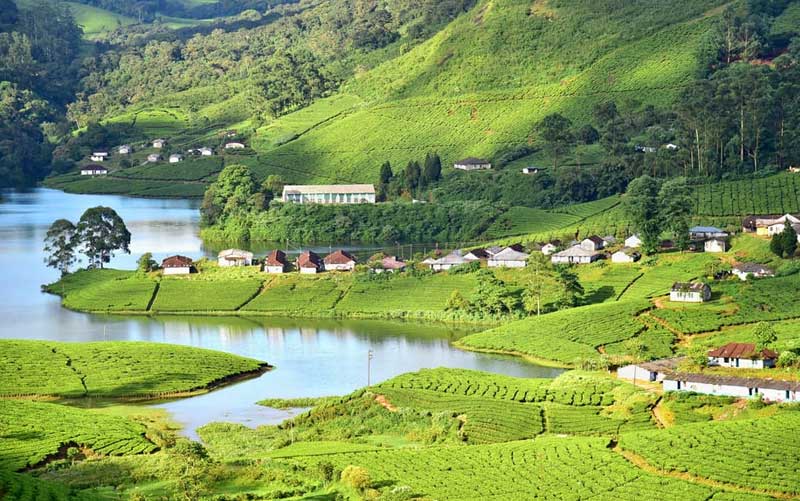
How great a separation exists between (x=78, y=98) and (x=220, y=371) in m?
137

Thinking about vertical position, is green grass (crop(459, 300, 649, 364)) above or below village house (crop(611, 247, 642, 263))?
below

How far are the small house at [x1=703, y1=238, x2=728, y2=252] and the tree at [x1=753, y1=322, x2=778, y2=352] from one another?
71.8 ft

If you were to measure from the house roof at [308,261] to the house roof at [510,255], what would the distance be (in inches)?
438

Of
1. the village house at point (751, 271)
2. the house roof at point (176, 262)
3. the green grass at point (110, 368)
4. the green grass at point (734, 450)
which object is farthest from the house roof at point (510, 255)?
the green grass at point (734, 450)

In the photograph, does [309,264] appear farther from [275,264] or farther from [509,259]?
[509,259]

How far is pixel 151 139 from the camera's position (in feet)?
521

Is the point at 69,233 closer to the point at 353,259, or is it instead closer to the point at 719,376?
the point at 353,259

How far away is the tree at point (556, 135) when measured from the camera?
386 feet

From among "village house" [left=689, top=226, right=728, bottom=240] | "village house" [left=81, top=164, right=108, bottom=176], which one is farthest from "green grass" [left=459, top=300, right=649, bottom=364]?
"village house" [left=81, top=164, right=108, bottom=176]

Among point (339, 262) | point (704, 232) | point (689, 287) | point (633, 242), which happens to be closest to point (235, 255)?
point (339, 262)

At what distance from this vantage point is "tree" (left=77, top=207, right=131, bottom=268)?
94000 mm

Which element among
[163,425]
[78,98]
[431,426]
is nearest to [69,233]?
[163,425]

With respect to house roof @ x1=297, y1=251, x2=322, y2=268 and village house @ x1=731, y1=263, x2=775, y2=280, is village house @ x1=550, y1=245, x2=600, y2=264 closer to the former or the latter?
village house @ x1=731, y1=263, x2=775, y2=280

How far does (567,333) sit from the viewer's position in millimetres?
66875
